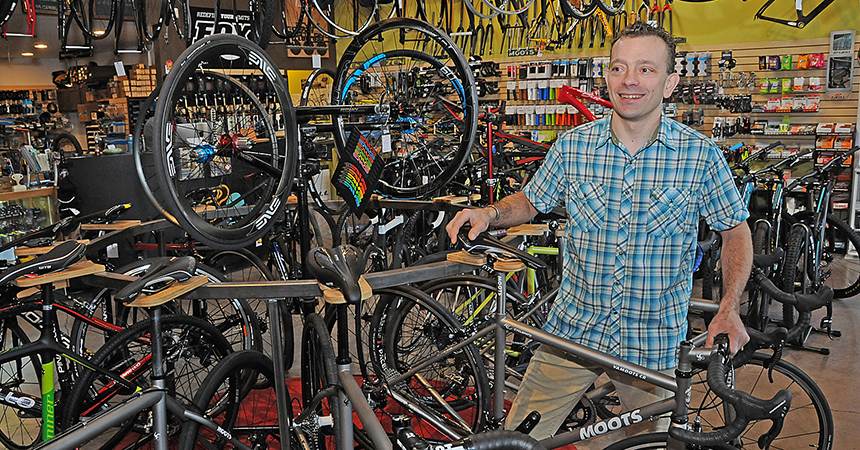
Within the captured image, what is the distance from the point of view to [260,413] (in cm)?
326

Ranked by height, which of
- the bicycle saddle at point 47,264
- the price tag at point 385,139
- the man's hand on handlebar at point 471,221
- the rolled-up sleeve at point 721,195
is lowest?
the bicycle saddle at point 47,264

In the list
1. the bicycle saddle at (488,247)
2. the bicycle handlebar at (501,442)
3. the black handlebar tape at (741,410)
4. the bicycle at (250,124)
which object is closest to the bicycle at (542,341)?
the bicycle saddle at (488,247)

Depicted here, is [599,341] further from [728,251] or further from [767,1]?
[767,1]

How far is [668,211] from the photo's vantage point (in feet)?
6.23

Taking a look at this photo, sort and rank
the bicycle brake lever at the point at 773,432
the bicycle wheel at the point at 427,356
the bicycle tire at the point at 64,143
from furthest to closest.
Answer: the bicycle tire at the point at 64,143
the bicycle wheel at the point at 427,356
the bicycle brake lever at the point at 773,432

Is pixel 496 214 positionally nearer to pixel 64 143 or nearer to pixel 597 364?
pixel 597 364

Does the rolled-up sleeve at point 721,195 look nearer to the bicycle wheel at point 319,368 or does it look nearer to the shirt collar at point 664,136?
the shirt collar at point 664,136

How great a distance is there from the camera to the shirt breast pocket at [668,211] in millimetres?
1892

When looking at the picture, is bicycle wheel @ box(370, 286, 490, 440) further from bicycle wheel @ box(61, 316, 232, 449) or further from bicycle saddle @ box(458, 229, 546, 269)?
bicycle wheel @ box(61, 316, 232, 449)

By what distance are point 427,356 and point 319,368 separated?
3.04 ft

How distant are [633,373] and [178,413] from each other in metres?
1.28

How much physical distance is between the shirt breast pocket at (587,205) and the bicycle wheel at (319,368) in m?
0.85

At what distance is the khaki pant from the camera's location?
1979mm

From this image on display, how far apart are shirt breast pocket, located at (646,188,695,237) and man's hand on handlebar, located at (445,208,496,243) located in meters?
0.48
